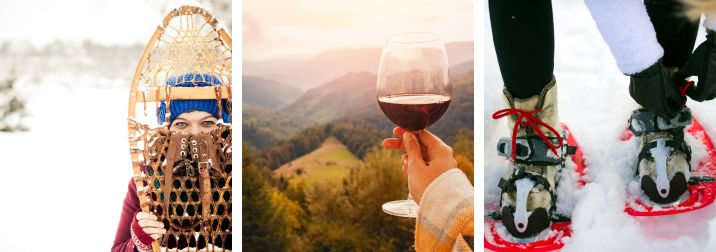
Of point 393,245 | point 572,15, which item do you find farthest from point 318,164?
point 572,15

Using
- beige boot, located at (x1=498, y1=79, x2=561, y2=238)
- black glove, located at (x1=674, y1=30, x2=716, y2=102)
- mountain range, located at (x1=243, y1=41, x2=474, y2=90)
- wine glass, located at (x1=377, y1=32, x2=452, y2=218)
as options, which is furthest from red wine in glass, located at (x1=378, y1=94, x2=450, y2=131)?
black glove, located at (x1=674, y1=30, x2=716, y2=102)

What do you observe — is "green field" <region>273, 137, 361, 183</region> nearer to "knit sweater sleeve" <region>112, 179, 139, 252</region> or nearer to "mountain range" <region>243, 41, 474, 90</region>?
"mountain range" <region>243, 41, 474, 90</region>

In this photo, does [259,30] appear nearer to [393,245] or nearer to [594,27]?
[393,245]

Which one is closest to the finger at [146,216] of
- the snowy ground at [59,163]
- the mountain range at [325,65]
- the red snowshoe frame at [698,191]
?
the snowy ground at [59,163]

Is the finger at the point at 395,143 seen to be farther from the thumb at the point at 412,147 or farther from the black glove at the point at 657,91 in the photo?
the black glove at the point at 657,91

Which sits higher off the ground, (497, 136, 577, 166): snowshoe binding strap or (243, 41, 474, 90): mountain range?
(243, 41, 474, 90): mountain range

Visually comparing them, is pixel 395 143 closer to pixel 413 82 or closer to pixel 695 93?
pixel 413 82
